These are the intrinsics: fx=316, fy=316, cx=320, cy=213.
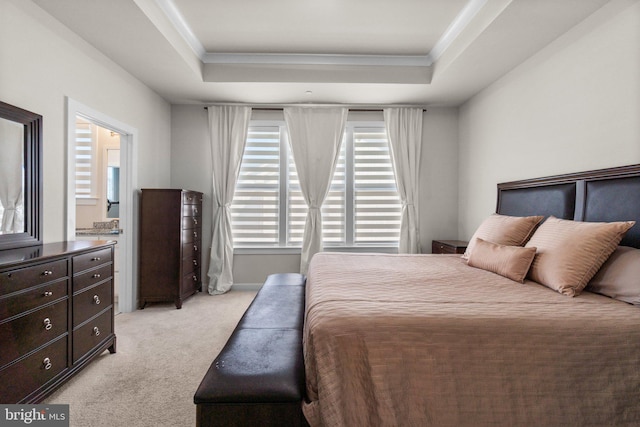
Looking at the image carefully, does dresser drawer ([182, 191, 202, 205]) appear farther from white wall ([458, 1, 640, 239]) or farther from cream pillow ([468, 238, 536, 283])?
white wall ([458, 1, 640, 239])

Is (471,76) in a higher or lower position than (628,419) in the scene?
higher

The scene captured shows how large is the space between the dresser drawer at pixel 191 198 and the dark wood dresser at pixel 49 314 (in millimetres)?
1351

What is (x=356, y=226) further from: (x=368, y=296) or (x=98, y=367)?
(x=98, y=367)

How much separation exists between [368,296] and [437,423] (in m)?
0.59

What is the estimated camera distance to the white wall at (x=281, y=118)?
4.39 meters

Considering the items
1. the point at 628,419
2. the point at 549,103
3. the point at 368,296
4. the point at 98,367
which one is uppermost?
the point at 549,103

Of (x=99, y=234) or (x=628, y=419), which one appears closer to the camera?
(x=628, y=419)

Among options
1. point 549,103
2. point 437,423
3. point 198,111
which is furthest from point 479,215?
point 198,111

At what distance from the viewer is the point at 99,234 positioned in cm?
346

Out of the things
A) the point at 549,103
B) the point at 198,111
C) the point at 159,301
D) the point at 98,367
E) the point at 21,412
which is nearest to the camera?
the point at 21,412

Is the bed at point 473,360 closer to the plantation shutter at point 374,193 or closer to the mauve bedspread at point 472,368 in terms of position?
the mauve bedspread at point 472,368

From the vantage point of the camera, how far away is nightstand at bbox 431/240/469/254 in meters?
3.58

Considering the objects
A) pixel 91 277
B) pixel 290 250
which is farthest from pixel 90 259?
pixel 290 250

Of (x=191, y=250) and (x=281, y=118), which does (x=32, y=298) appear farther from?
(x=281, y=118)
